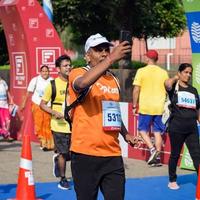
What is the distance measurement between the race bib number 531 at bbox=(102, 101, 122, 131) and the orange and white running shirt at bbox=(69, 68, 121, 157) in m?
0.03

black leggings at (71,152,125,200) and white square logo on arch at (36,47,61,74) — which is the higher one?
white square logo on arch at (36,47,61,74)

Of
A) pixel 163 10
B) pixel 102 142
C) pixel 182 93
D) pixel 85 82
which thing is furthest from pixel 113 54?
pixel 163 10

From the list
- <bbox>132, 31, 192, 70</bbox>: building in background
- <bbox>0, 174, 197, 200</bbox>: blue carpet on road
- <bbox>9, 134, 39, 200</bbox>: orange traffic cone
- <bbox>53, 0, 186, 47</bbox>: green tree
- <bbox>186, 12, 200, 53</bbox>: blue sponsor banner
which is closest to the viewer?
<bbox>9, 134, 39, 200</bbox>: orange traffic cone

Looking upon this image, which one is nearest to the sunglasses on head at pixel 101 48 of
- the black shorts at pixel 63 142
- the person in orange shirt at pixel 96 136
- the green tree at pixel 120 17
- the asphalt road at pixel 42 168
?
the person in orange shirt at pixel 96 136

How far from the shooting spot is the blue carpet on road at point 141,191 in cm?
776

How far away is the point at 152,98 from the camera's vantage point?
10039 mm

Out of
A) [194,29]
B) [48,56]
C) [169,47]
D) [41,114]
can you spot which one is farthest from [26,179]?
[169,47]

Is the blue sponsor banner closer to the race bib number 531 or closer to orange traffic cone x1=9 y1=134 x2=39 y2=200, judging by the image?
orange traffic cone x1=9 y1=134 x2=39 y2=200

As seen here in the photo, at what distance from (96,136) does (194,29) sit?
16.1 ft

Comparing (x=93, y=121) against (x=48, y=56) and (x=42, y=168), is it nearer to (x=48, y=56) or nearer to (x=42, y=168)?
(x=42, y=168)

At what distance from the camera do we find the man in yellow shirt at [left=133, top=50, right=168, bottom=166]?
394 inches

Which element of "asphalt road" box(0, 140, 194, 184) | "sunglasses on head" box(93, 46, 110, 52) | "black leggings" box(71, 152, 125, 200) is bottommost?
"asphalt road" box(0, 140, 194, 184)

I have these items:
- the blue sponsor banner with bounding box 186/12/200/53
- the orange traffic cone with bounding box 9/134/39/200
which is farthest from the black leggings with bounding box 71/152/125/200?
the blue sponsor banner with bounding box 186/12/200/53

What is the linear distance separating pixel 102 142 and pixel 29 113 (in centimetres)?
859
